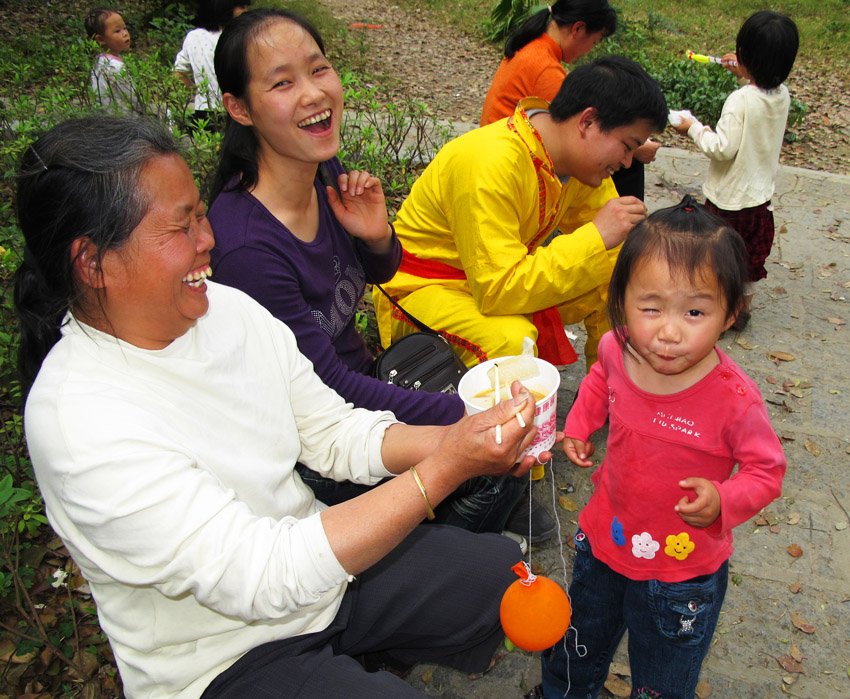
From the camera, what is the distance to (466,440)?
1728 mm

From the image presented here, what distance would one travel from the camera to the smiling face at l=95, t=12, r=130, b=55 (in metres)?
6.07

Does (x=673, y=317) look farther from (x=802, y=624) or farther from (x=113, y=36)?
(x=113, y=36)

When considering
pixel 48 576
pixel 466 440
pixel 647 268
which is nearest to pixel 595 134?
pixel 647 268

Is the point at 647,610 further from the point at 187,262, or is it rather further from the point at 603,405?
the point at 187,262

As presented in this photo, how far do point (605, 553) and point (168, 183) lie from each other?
156 cm

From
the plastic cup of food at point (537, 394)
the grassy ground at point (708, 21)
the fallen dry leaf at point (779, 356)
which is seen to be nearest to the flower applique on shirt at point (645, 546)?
the plastic cup of food at point (537, 394)

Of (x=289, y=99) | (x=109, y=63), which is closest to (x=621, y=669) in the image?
(x=289, y=99)

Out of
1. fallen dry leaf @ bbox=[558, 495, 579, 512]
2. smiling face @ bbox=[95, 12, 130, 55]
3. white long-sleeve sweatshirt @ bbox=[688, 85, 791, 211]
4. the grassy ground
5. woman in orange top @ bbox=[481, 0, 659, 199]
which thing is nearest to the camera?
fallen dry leaf @ bbox=[558, 495, 579, 512]

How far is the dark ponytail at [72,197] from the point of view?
1.50m

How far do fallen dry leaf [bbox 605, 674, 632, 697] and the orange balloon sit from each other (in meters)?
0.82

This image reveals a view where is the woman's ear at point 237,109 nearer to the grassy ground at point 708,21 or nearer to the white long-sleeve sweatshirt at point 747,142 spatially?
the white long-sleeve sweatshirt at point 747,142

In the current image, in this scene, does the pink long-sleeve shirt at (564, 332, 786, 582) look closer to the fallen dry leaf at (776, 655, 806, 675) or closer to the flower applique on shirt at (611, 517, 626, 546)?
the flower applique on shirt at (611, 517, 626, 546)

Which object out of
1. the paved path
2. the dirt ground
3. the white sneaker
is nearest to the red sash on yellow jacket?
the paved path

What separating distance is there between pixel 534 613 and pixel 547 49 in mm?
3946
